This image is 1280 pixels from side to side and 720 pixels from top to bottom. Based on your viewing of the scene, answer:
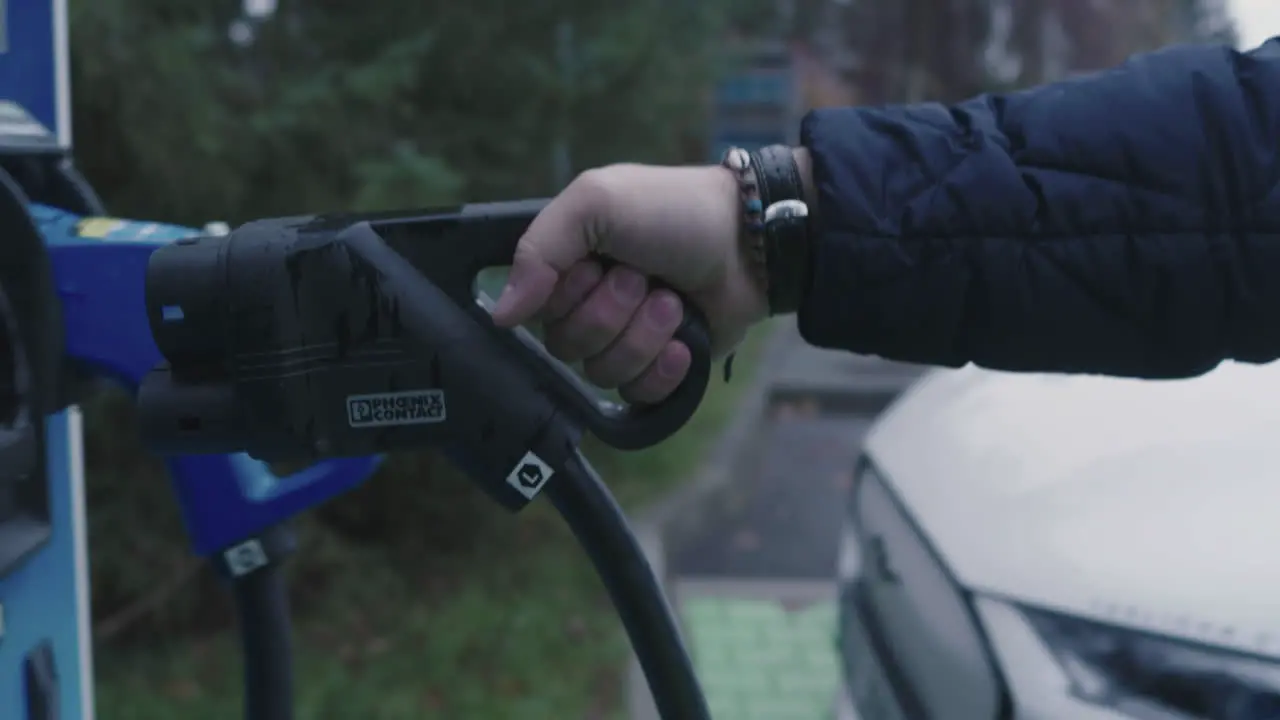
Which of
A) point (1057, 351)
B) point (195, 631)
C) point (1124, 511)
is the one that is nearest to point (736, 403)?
point (195, 631)

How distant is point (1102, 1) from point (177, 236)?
1509cm

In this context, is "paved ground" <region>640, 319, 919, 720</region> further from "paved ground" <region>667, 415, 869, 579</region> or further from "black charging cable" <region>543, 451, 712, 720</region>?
"black charging cable" <region>543, 451, 712, 720</region>

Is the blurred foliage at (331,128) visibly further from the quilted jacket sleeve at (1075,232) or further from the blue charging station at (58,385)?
the quilted jacket sleeve at (1075,232)

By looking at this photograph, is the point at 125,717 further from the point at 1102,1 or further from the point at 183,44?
the point at 1102,1

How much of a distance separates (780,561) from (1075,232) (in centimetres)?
409

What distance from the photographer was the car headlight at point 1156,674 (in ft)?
5.06

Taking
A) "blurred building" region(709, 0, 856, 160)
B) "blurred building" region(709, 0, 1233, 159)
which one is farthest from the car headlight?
"blurred building" region(709, 0, 1233, 159)

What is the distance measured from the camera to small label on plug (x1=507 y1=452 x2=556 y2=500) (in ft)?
3.96

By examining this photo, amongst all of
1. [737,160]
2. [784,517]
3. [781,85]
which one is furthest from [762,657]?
[781,85]

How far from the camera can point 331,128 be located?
12.0 ft

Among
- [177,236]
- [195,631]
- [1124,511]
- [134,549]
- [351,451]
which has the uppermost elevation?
[177,236]

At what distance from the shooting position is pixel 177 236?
1.32 m

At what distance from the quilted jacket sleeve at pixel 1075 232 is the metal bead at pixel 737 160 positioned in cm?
7

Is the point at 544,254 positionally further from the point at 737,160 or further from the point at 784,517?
the point at 784,517
